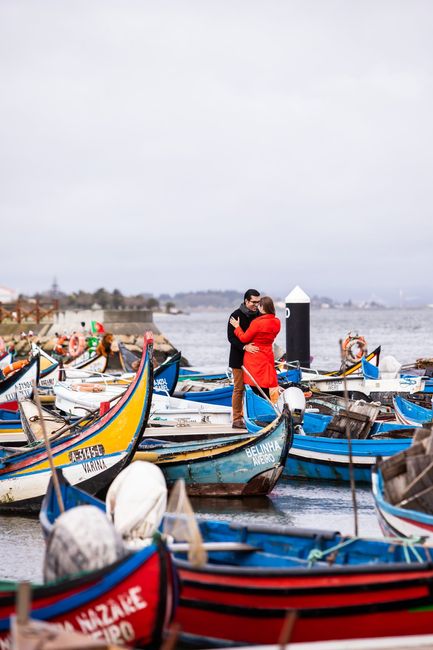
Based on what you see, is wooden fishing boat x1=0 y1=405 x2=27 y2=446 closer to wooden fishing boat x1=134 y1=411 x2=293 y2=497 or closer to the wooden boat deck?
the wooden boat deck

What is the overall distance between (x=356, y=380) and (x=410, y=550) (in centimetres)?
1323

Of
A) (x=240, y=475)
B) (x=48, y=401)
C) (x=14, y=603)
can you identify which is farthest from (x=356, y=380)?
(x=14, y=603)

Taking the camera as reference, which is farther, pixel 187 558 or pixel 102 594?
pixel 187 558

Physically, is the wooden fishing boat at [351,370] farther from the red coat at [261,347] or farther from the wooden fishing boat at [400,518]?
the wooden fishing boat at [400,518]

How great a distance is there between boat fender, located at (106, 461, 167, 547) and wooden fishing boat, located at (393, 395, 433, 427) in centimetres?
860

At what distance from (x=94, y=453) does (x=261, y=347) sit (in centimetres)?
317

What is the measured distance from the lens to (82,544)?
5992mm

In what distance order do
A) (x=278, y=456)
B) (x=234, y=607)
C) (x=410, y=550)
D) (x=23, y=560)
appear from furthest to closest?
(x=278, y=456), (x=23, y=560), (x=410, y=550), (x=234, y=607)

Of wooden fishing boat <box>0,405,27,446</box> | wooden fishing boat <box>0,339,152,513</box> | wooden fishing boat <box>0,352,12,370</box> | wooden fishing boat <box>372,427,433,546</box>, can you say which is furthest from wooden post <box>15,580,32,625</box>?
wooden fishing boat <box>0,352,12,370</box>

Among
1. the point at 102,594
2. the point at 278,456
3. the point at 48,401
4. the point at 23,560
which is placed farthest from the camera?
the point at 48,401

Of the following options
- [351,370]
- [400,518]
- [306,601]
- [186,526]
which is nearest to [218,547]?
[186,526]

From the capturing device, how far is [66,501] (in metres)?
7.82

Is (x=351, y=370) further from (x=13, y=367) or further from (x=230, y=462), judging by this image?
(x=230, y=462)

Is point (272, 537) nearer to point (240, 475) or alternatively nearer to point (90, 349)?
point (240, 475)
